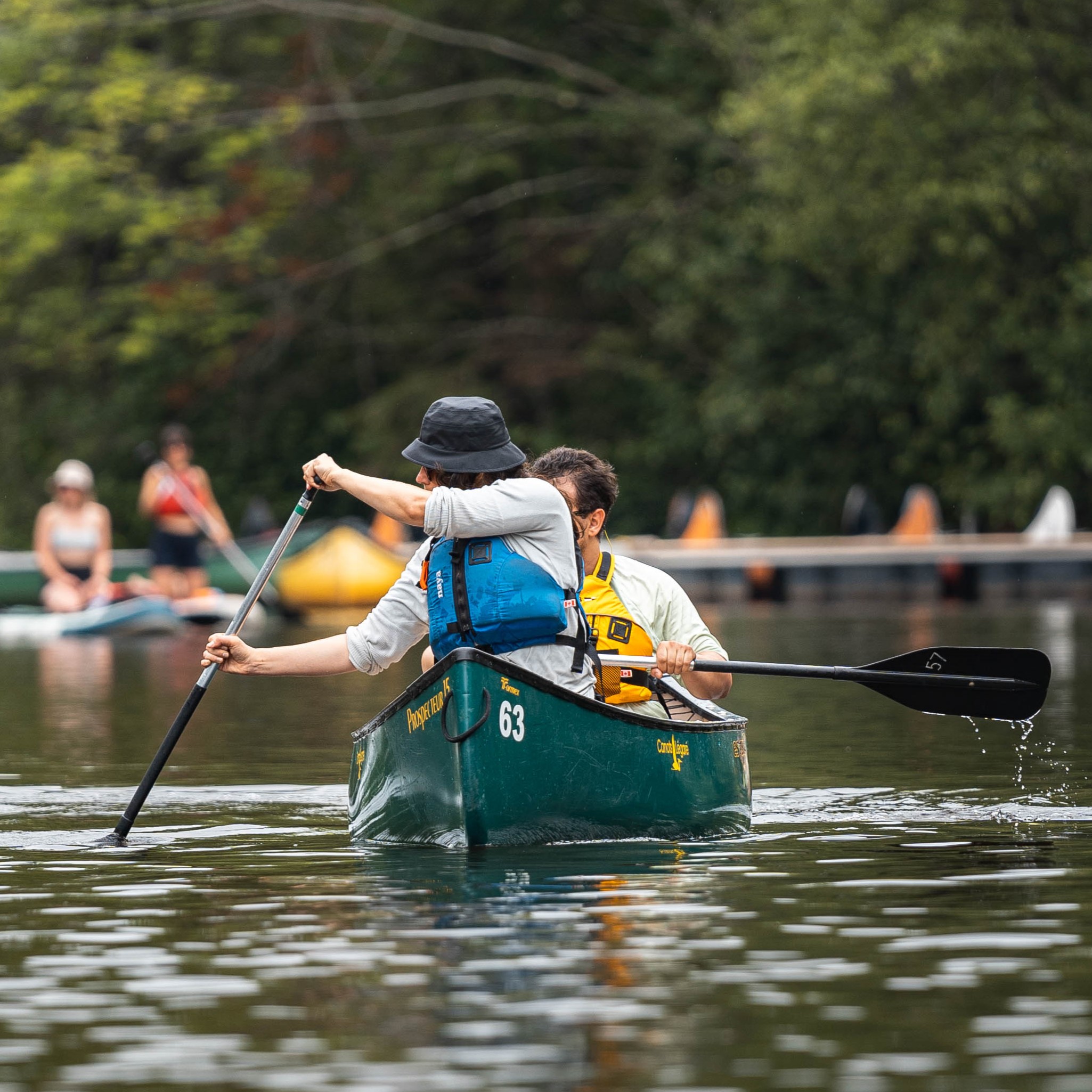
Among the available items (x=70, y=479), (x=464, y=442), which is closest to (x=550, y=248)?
(x=70, y=479)

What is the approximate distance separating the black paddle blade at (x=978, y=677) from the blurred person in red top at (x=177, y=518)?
1420 cm

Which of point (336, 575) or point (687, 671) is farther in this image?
point (336, 575)

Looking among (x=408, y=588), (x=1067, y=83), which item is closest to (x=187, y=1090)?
(x=408, y=588)

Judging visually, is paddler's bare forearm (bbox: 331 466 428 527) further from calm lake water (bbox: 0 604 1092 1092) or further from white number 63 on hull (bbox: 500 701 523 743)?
calm lake water (bbox: 0 604 1092 1092)

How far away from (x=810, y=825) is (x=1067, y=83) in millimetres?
21502

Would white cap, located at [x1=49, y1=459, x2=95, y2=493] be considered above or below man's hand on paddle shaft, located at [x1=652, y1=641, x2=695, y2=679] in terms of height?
above

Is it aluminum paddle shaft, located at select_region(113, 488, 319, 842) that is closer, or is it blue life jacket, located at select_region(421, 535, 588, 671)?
blue life jacket, located at select_region(421, 535, 588, 671)

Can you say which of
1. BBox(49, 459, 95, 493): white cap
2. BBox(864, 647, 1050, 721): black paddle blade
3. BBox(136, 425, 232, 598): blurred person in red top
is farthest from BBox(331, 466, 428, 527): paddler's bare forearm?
BBox(136, 425, 232, 598): blurred person in red top

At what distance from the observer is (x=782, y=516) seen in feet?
114

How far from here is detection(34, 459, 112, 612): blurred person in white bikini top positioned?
22.4 metres

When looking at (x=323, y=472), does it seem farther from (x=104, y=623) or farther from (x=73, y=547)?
(x=73, y=547)

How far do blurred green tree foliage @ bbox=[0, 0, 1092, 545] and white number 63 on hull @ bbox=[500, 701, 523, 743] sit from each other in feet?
70.3

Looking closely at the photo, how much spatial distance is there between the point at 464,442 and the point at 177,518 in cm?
1636

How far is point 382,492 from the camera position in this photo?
22.9ft
